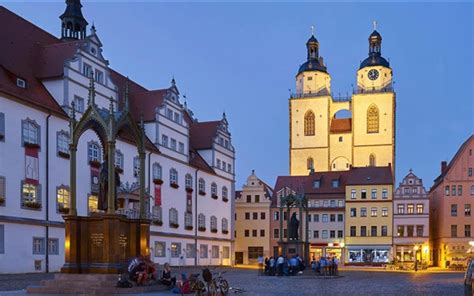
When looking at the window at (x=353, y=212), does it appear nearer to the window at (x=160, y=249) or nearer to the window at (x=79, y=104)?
the window at (x=160, y=249)

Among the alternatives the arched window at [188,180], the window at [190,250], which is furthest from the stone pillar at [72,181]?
the window at [190,250]

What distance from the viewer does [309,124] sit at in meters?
99.8

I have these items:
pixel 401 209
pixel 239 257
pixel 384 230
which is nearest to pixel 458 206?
pixel 401 209

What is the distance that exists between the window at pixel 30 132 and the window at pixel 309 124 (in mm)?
66761

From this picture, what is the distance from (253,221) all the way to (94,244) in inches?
2184

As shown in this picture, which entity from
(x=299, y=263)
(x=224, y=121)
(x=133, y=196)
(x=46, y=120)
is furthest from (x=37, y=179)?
(x=224, y=121)

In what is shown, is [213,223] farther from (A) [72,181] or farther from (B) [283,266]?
(A) [72,181]

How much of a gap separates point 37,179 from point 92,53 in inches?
407

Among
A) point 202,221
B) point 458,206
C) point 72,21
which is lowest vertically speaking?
point 202,221

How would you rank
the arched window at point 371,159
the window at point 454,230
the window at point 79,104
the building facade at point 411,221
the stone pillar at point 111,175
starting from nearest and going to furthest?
the stone pillar at point 111,175 < the window at point 79,104 < the window at point 454,230 < the building facade at point 411,221 < the arched window at point 371,159

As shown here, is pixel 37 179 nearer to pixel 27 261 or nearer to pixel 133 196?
pixel 27 261

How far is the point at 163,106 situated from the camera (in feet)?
169

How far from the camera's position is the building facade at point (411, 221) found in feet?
226

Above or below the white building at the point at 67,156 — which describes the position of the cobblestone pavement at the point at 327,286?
below
